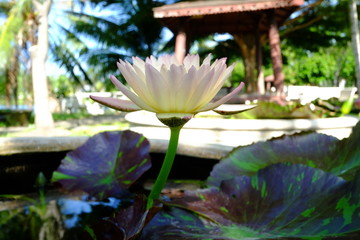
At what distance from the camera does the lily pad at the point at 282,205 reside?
25 cm

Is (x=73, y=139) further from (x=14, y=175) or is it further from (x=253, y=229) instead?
(x=253, y=229)

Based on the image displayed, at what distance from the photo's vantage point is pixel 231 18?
18.5 ft

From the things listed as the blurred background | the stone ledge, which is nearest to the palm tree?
the blurred background

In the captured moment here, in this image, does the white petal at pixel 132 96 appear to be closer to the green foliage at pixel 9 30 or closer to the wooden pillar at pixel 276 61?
the wooden pillar at pixel 276 61

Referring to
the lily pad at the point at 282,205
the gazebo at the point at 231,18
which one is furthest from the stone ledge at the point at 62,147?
the gazebo at the point at 231,18

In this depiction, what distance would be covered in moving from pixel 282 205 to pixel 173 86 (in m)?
0.15

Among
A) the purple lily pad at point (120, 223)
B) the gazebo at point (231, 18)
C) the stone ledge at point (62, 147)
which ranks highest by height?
the gazebo at point (231, 18)

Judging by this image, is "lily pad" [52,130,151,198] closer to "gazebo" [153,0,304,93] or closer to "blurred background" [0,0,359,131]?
"gazebo" [153,0,304,93]

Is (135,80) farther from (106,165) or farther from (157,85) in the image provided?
(106,165)

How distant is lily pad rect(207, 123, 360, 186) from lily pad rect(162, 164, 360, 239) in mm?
98

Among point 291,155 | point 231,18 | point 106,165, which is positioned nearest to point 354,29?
point 231,18

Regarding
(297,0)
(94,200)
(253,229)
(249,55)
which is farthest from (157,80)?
(249,55)

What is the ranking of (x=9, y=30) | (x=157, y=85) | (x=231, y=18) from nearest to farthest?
(x=157, y=85) < (x=231, y=18) < (x=9, y=30)

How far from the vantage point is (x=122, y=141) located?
483mm
